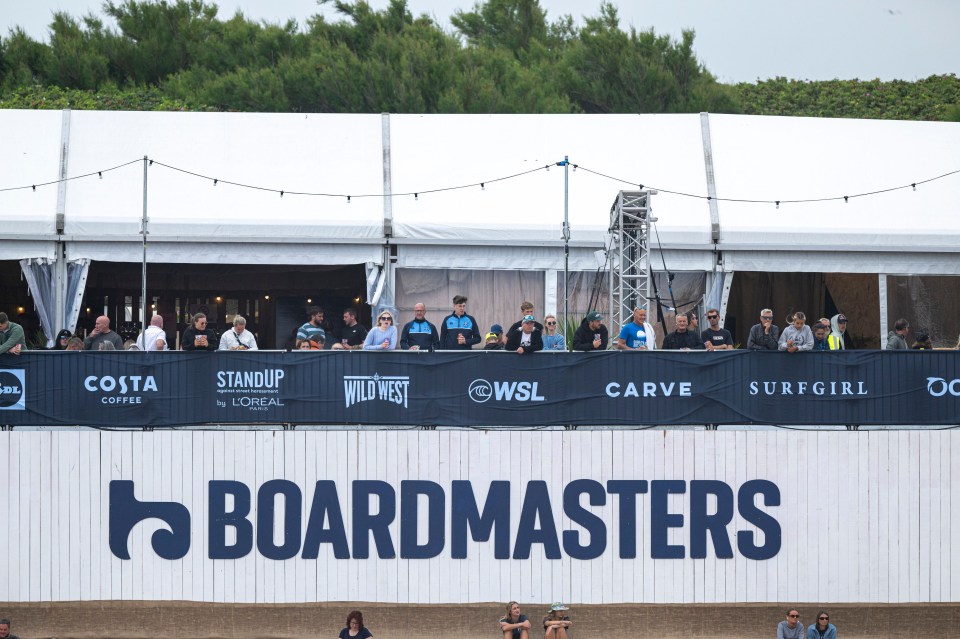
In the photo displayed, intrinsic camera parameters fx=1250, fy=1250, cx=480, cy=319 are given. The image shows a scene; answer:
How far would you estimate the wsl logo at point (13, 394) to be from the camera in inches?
583

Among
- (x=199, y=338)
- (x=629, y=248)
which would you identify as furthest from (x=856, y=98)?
(x=199, y=338)

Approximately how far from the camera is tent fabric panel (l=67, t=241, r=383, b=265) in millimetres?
20062

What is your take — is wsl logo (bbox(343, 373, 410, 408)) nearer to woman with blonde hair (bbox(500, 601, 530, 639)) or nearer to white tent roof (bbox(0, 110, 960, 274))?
woman with blonde hair (bbox(500, 601, 530, 639))

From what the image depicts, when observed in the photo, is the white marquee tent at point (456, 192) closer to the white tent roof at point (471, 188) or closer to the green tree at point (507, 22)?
the white tent roof at point (471, 188)

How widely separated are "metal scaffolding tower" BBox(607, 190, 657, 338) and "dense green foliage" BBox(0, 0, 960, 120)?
19819 mm

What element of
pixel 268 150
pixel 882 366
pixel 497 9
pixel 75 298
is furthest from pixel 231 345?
pixel 497 9

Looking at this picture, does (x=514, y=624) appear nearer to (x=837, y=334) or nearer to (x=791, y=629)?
(x=791, y=629)

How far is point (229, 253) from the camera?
20.3 m

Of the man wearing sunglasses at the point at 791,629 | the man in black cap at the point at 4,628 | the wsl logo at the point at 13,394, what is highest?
the wsl logo at the point at 13,394

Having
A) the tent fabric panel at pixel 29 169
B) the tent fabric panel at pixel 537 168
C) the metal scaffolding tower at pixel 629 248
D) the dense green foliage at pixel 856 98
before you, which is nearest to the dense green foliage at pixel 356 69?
the dense green foliage at pixel 856 98

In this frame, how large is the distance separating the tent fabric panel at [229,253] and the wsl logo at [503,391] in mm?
5696

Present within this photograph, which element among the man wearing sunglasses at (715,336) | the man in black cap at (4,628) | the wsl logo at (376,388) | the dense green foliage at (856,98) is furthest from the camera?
the dense green foliage at (856,98)

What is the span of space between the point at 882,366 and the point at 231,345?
26.7ft

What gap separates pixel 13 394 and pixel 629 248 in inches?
348
